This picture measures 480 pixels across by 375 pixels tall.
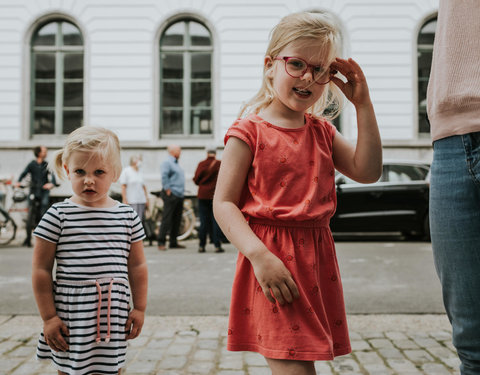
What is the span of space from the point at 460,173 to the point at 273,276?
0.58 m

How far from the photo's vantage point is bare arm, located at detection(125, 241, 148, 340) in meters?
2.09

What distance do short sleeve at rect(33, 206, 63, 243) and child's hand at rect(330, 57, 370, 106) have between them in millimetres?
1052

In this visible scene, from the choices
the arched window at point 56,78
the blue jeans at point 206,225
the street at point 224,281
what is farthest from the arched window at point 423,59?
the arched window at point 56,78

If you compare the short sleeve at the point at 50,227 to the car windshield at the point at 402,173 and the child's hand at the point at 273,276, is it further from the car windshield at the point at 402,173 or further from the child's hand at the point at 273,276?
the car windshield at the point at 402,173

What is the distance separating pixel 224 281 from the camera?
6602 mm

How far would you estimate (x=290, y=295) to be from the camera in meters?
1.62

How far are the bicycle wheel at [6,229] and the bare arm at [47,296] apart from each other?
9.52 meters

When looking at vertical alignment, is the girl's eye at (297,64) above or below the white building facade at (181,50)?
below

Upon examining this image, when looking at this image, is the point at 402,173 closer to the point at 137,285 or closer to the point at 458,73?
the point at 137,285

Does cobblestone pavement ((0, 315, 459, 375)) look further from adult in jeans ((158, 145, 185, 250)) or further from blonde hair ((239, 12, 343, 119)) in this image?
adult in jeans ((158, 145, 185, 250))

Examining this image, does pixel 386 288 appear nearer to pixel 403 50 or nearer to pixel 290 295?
pixel 290 295

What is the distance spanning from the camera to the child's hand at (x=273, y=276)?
1591 millimetres

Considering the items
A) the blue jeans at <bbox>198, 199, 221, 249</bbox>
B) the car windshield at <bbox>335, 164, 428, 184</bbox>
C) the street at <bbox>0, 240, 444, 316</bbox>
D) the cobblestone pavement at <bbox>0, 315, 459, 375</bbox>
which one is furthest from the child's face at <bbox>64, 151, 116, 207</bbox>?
the car windshield at <bbox>335, 164, 428, 184</bbox>

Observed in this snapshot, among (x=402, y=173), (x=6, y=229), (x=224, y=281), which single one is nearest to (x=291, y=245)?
(x=224, y=281)
